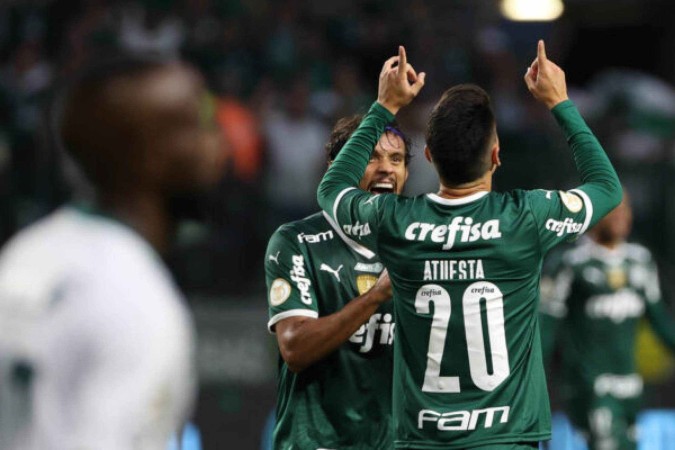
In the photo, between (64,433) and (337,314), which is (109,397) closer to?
(64,433)

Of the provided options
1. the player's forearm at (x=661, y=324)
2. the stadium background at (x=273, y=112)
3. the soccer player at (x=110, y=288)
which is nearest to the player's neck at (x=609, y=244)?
the player's forearm at (x=661, y=324)

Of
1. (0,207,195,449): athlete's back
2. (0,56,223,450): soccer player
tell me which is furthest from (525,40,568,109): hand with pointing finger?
(0,207,195,449): athlete's back

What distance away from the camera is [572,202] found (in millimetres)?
4594

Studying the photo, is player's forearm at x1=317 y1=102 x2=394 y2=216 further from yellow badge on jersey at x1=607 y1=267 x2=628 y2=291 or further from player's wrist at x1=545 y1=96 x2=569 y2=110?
yellow badge on jersey at x1=607 y1=267 x2=628 y2=291

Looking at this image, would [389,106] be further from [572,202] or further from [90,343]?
[90,343]

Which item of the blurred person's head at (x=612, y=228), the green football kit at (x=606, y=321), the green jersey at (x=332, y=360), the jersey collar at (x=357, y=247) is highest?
the jersey collar at (x=357, y=247)

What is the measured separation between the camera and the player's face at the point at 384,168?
5.21 m

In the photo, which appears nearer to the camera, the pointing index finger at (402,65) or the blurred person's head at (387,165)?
the pointing index finger at (402,65)

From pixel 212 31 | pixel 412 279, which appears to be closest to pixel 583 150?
pixel 412 279

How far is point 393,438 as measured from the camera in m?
4.97

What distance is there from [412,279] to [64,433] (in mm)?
2069

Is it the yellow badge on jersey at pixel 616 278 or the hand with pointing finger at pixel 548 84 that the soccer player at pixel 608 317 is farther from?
the hand with pointing finger at pixel 548 84

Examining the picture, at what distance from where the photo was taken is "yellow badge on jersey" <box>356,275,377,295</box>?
205 inches

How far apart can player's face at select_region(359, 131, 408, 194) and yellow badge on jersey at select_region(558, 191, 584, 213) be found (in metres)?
0.81
